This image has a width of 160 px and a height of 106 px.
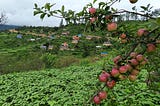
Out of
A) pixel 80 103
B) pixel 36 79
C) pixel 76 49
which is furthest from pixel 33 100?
pixel 76 49

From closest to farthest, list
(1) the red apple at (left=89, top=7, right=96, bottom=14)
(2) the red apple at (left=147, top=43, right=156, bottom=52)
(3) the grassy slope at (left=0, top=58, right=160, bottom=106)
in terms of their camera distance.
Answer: (2) the red apple at (left=147, top=43, right=156, bottom=52)
(1) the red apple at (left=89, top=7, right=96, bottom=14)
(3) the grassy slope at (left=0, top=58, right=160, bottom=106)

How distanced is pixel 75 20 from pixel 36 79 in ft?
26.2

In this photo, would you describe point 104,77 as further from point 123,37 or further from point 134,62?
point 123,37

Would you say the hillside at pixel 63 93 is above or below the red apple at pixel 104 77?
below

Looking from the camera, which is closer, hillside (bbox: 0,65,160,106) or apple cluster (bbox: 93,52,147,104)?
apple cluster (bbox: 93,52,147,104)

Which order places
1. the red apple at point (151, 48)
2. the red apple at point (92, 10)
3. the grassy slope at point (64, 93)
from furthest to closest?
the grassy slope at point (64, 93) → the red apple at point (92, 10) → the red apple at point (151, 48)

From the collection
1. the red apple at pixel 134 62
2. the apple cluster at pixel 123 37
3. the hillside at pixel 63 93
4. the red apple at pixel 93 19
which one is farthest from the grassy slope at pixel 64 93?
the red apple at pixel 134 62

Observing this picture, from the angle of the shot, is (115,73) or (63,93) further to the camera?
(63,93)

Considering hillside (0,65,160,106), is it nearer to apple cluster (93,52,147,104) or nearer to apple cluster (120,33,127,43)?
apple cluster (120,33,127,43)

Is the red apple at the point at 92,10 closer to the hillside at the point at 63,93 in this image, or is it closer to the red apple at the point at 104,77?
the red apple at the point at 104,77

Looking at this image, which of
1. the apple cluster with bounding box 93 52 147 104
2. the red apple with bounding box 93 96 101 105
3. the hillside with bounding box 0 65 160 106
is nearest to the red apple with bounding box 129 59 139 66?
the apple cluster with bounding box 93 52 147 104

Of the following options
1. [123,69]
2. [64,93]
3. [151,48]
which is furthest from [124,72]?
[64,93]

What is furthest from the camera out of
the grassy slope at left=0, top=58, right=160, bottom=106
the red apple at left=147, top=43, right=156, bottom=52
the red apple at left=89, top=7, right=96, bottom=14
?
the grassy slope at left=0, top=58, right=160, bottom=106

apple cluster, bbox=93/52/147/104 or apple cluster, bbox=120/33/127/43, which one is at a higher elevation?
apple cluster, bbox=120/33/127/43
